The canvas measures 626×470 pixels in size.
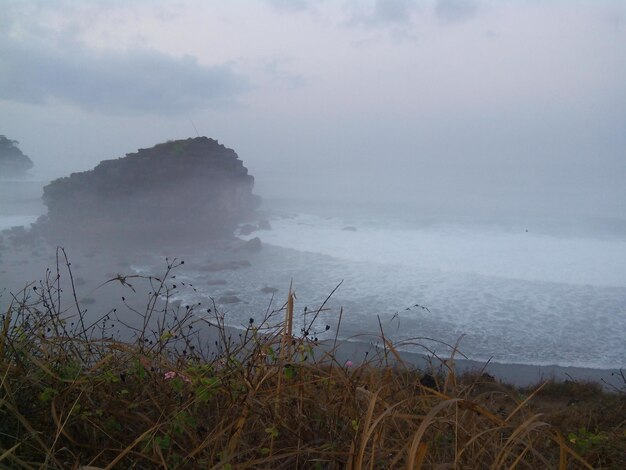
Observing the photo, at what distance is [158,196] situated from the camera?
37844 mm

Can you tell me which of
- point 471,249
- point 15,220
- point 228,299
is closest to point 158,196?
point 15,220

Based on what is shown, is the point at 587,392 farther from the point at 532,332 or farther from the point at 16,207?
the point at 16,207

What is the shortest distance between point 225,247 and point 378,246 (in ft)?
33.1

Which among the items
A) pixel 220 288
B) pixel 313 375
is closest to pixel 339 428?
pixel 313 375

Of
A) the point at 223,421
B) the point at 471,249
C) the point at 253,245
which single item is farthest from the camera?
the point at 471,249

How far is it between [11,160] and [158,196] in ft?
39.4

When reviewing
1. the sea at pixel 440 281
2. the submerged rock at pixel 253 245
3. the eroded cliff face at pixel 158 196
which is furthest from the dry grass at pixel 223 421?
the eroded cliff face at pixel 158 196

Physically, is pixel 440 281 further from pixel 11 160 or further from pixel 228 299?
pixel 11 160

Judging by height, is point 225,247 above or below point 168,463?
below

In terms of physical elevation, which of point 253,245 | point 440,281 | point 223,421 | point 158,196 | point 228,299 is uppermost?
point 158,196

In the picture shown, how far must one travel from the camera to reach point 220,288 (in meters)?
20.8

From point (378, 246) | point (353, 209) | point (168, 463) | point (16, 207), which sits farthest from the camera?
point (353, 209)

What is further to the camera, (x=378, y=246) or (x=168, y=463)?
(x=378, y=246)

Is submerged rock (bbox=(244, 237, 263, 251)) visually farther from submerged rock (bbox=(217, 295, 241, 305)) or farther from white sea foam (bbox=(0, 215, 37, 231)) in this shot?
white sea foam (bbox=(0, 215, 37, 231))
